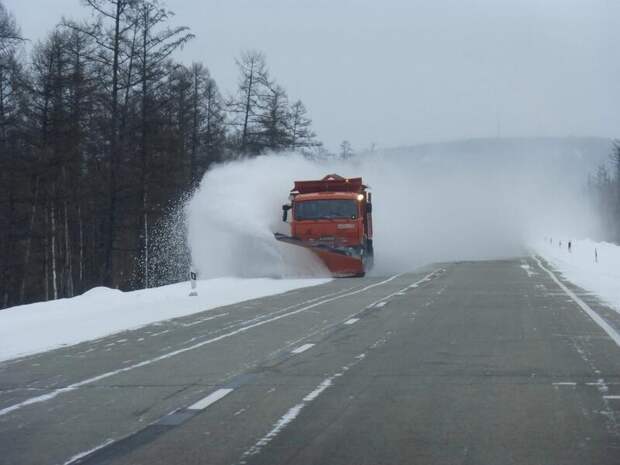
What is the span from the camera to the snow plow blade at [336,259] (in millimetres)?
31141

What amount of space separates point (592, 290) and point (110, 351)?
49.2 ft

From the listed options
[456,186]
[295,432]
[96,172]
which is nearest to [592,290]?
[295,432]

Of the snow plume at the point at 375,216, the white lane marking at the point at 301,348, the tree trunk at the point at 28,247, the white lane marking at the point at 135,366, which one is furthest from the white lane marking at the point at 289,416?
the tree trunk at the point at 28,247

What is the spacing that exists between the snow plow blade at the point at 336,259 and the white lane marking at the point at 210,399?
2182 centimetres

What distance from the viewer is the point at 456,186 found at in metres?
74.0

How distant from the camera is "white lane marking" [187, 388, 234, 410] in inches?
327

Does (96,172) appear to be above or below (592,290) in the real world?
above

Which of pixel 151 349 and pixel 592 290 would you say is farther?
pixel 592 290

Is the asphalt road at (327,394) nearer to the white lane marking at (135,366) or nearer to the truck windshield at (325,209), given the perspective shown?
the white lane marking at (135,366)

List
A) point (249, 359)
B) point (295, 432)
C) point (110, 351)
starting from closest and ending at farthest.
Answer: point (295, 432) < point (249, 359) < point (110, 351)

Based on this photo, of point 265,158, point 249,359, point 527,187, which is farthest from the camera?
point 527,187

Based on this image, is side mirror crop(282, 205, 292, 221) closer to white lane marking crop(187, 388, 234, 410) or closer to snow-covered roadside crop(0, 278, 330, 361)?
snow-covered roadside crop(0, 278, 330, 361)

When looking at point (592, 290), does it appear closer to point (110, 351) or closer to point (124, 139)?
point (110, 351)

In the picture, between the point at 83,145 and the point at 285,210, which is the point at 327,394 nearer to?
the point at 285,210
